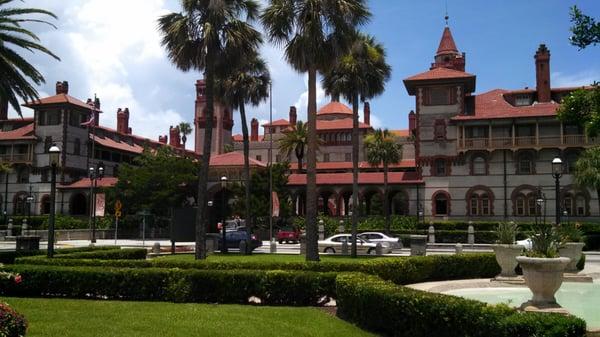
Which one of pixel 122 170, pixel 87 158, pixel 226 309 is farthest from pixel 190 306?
pixel 87 158

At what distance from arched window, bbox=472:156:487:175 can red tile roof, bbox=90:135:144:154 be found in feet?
148

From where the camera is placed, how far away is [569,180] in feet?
171

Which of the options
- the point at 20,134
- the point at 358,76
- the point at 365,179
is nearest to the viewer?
the point at 358,76

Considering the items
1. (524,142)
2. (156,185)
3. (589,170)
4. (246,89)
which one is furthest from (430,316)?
(156,185)

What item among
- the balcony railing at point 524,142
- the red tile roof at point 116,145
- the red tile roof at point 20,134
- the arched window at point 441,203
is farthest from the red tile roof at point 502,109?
the red tile roof at point 20,134

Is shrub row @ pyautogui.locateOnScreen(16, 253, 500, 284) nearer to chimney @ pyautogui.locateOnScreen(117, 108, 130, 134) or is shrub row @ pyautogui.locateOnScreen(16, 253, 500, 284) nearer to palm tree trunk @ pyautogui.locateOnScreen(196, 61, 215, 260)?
palm tree trunk @ pyautogui.locateOnScreen(196, 61, 215, 260)

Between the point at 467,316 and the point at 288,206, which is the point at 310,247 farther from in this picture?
the point at 288,206

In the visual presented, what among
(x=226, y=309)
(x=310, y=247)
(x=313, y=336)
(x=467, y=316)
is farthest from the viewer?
(x=310, y=247)

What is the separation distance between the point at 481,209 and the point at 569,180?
8.34 meters

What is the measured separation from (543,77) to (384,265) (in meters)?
45.9

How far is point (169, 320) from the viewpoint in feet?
34.5

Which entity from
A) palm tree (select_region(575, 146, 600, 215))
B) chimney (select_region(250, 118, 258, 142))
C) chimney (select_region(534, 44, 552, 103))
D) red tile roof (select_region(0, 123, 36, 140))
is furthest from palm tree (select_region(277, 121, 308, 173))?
chimney (select_region(250, 118, 258, 142))

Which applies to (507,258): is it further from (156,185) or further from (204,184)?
(156,185)

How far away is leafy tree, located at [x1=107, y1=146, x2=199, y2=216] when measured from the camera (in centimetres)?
5778
